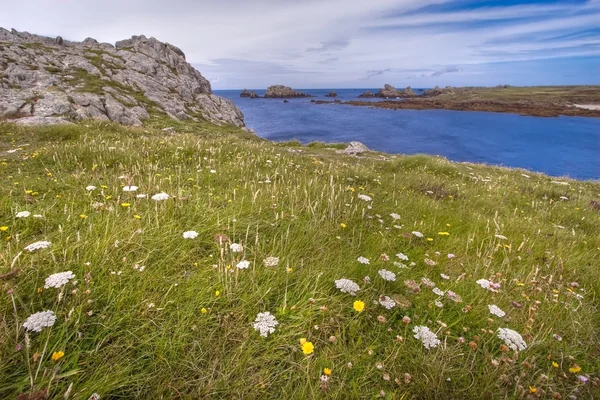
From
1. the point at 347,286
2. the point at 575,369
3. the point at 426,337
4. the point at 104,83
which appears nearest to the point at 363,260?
the point at 347,286

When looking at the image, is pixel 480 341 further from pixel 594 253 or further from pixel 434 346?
pixel 594 253

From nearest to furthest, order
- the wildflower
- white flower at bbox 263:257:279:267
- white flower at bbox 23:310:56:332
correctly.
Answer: the wildflower → white flower at bbox 23:310:56:332 → white flower at bbox 263:257:279:267

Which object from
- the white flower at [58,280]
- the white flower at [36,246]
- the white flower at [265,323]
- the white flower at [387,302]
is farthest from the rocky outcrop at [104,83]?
the white flower at [387,302]

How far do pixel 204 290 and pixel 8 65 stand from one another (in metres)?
74.2

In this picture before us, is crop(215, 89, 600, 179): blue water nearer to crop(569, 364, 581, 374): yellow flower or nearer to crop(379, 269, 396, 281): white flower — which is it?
crop(569, 364, 581, 374): yellow flower

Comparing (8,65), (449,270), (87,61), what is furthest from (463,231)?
(87,61)

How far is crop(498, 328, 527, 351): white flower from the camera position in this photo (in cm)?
248

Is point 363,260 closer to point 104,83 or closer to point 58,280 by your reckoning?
point 58,280

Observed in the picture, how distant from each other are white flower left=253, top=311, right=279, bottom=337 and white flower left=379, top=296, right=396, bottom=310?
1.07 m

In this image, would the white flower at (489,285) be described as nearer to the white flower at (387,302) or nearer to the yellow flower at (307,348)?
the white flower at (387,302)

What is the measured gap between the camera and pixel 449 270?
12.4 ft

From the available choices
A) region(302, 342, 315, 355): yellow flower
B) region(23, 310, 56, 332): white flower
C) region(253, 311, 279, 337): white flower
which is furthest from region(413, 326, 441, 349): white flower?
region(23, 310, 56, 332): white flower

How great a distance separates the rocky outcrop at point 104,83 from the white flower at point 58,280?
27041mm

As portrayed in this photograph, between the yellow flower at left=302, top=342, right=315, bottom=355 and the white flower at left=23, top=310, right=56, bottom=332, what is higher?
the white flower at left=23, top=310, right=56, bottom=332
